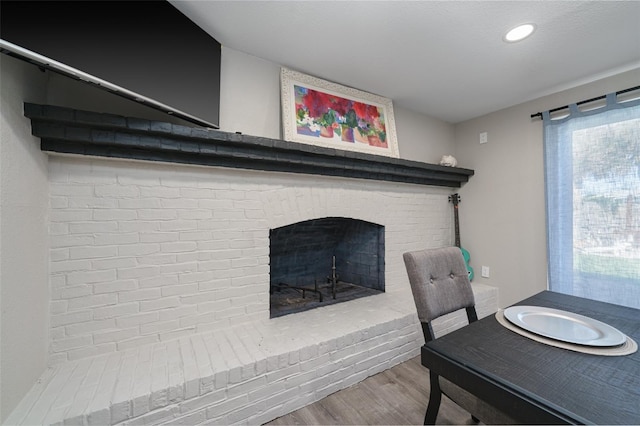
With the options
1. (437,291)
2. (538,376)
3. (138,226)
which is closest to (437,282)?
(437,291)

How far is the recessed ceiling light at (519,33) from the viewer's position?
5.18 ft

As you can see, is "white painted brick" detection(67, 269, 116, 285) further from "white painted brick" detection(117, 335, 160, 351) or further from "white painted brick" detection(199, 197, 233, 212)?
Answer: "white painted brick" detection(199, 197, 233, 212)

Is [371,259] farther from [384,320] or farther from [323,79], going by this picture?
[323,79]

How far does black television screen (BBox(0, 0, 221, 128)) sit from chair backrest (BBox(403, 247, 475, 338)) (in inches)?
55.4

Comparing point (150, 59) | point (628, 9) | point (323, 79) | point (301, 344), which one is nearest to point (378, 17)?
point (323, 79)

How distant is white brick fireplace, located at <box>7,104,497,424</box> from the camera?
124 centimetres

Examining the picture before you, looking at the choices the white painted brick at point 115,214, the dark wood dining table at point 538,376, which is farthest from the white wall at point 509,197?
the white painted brick at point 115,214

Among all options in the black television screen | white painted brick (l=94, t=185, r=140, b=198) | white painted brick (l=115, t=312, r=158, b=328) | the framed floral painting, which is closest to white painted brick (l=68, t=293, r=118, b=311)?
white painted brick (l=115, t=312, r=158, b=328)

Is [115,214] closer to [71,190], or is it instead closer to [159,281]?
[71,190]

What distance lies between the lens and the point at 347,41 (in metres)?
1.72

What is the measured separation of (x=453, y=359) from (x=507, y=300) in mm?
2502

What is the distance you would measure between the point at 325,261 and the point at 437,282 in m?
1.72

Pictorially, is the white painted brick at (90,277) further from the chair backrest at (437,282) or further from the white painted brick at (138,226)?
the chair backrest at (437,282)

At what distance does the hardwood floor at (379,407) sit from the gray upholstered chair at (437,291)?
0.26 m
